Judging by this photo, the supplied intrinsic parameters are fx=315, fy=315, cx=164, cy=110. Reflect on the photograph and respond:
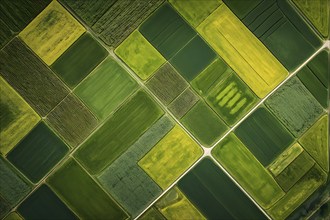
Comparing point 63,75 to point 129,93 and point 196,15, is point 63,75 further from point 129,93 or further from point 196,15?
point 196,15

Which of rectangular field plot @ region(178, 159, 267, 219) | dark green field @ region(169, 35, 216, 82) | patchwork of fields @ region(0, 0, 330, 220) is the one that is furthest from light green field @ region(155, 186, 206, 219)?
dark green field @ region(169, 35, 216, 82)

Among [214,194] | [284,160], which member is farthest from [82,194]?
[284,160]

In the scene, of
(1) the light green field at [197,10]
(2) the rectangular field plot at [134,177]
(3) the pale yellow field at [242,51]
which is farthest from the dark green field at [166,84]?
(1) the light green field at [197,10]

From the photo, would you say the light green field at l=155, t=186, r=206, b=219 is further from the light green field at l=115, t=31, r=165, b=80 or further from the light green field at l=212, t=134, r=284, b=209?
the light green field at l=115, t=31, r=165, b=80

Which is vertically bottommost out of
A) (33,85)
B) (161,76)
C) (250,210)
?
(250,210)

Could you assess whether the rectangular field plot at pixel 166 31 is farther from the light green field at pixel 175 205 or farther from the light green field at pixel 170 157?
the light green field at pixel 175 205

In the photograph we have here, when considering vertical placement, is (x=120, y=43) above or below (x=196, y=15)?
above

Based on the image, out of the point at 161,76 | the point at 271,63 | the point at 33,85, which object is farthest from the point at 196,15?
the point at 33,85
